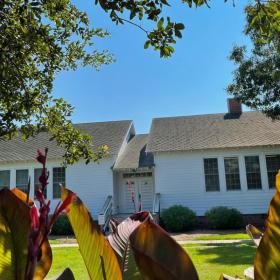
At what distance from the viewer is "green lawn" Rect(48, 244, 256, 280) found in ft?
29.0

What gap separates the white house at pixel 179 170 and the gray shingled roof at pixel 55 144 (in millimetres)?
79

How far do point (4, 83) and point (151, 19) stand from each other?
10.1ft

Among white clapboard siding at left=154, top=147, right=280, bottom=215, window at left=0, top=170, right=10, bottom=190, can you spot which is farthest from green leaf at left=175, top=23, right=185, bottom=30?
window at left=0, top=170, right=10, bottom=190

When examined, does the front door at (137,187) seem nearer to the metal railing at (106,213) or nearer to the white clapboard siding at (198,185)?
the white clapboard siding at (198,185)

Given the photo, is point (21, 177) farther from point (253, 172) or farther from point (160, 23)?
point (160, 23)

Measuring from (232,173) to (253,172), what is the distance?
1.24 m

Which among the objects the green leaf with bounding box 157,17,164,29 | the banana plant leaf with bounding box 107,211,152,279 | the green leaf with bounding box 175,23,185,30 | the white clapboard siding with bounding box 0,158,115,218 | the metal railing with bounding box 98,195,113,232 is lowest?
the metal railing with bounding box 98,195,113,232

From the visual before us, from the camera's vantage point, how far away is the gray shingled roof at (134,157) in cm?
2197

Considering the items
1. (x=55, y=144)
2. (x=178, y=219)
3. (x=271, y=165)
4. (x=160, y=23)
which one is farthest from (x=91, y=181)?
(x=160, y=23)

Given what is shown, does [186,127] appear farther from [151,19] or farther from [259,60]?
[151,19]

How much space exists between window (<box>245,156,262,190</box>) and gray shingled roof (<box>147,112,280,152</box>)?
→ 984 millimetres

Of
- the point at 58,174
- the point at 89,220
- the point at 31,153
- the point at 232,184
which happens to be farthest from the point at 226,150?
the point at 89,220

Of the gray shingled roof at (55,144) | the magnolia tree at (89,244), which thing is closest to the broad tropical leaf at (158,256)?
the magnolia tree at (89,244)

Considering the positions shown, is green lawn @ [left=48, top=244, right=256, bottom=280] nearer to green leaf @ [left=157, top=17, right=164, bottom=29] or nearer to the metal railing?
the metal railing
